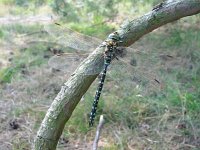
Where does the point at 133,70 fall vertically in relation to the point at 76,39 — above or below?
below

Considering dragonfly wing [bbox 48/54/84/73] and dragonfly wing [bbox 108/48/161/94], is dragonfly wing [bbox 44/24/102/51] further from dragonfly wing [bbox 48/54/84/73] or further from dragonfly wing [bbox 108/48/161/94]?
dragonfly wing [bbox 108/48/161/94]

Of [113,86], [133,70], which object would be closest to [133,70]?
[133,70]

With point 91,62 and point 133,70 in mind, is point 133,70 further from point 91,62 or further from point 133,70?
point 91,62

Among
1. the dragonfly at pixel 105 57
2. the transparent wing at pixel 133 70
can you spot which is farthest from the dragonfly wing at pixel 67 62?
the transparent wing at pixel 133 70

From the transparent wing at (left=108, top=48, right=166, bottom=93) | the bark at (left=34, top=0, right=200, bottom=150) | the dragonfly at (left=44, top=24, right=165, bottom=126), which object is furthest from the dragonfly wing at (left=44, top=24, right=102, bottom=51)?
the bark at (left=34, top=0, right=200, bottom=150)

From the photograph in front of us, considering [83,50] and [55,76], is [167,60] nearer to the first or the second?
[55,76]

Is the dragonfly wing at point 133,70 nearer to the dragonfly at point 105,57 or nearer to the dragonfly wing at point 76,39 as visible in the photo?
the dragonfly at point 105,57
